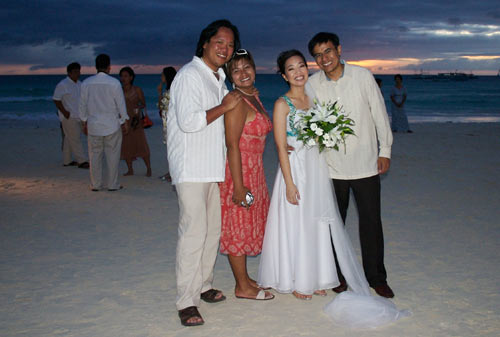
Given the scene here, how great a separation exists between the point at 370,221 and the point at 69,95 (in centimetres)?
855

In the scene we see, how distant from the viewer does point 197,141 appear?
4.08m

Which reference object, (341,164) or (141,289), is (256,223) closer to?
(341,164)

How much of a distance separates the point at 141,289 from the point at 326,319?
1.73 meters

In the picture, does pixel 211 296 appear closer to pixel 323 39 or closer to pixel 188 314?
pixel 188 314

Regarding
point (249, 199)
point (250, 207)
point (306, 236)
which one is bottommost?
point (306, 236)

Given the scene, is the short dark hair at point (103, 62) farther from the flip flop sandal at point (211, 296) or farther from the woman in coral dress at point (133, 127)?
the flip flop sandal at point (211, 296)

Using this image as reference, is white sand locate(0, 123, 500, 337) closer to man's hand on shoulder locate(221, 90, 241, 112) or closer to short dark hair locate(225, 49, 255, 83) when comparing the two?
man's hand on shoulder locate(221, 90, 241, 112)

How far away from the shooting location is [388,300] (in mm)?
4523

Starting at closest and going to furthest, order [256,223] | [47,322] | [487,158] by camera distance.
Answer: [47,322] < [256,223] < [487,158]

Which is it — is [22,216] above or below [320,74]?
below

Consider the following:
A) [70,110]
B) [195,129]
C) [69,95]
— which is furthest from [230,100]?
[70,110]

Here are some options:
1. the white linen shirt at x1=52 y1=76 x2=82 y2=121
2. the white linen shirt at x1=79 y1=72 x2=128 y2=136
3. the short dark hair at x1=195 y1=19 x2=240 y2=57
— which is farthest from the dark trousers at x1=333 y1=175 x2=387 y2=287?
the white linen shirt at x1=52 y1=76 x2=82 y2=121

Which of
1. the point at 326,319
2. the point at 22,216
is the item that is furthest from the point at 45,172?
the point at 326,319

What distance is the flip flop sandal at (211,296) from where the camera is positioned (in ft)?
15.5
